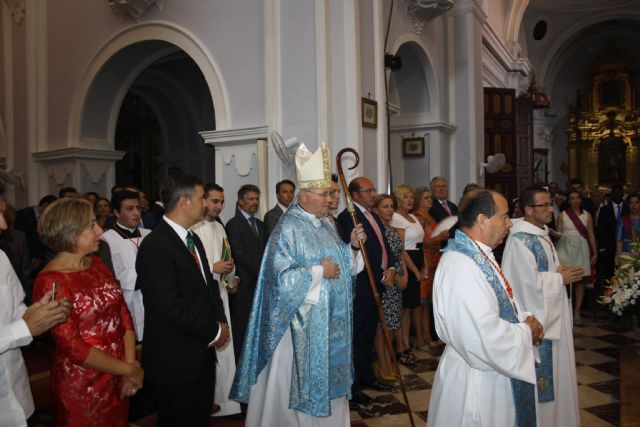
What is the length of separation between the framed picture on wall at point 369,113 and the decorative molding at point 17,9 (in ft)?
20.0

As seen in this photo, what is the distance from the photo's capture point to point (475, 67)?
9344mm

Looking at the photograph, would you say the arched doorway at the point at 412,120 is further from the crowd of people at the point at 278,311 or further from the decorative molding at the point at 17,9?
the decorative molding at the point at 17,9

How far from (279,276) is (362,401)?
170cm

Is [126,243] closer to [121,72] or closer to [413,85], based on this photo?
[121,72]

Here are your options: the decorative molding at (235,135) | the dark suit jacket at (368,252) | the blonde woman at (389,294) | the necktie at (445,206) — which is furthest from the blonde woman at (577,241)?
the decorative molding at (235,135)

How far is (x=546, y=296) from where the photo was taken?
3260mm

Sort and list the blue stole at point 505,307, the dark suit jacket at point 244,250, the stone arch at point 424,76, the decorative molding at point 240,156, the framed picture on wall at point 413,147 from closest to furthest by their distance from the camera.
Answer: the blue stole at point 505,307 → the dark suit jacket at point 244,250 → the decorative molding at point 240,156 → the stone arch at point 424,76 → the framed picture on wall at point 413,147

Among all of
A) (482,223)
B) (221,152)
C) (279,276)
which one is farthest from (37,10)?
(482,223)

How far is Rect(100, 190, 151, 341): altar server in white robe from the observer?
4113 millimetres

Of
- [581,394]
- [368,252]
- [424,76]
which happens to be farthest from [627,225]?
[368,252]

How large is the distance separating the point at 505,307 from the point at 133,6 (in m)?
6.75

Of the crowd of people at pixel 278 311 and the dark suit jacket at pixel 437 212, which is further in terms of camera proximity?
the dark suit jacket at pixel 437 212

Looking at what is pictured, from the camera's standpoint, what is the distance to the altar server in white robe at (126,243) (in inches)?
162

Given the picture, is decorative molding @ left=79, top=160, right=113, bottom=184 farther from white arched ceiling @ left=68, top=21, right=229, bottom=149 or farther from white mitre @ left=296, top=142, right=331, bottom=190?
white mitre @ left=296, top=142, right=331, bottom=190
